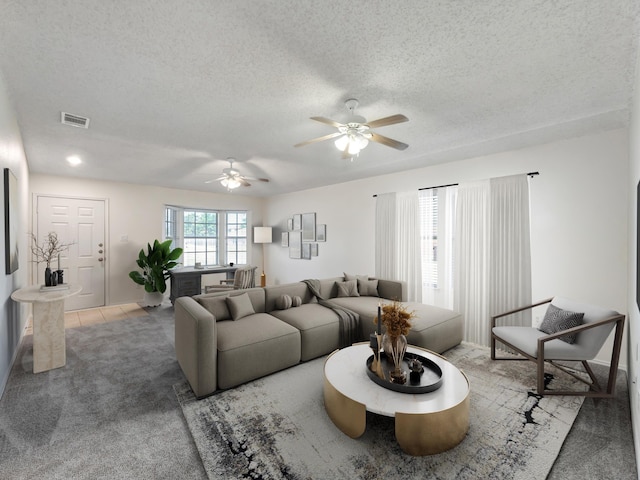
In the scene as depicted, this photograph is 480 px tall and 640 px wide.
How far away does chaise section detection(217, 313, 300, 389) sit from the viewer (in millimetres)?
2492

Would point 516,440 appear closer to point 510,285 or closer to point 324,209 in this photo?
point 510,285

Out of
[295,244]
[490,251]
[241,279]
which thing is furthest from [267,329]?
[295,244]

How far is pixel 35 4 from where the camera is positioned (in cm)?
139

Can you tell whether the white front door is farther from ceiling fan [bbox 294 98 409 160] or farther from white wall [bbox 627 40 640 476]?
white wall [bbox 627 40 640 476]

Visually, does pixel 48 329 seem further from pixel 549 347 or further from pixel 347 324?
pixel 549 347

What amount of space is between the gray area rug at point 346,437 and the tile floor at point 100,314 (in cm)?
296

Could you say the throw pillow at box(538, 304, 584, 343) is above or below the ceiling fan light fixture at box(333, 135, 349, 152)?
below

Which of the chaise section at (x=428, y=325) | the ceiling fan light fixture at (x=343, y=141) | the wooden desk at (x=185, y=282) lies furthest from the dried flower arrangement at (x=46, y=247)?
the ceiling fan light fixture at (x=343, y=141)

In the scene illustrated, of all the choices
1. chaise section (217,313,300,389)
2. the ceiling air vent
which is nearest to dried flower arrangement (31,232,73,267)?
the ceiling air vent

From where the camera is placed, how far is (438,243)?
4188mm

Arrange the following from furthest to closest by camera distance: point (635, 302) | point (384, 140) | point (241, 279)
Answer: point (241, 279) → point (384, 140) → point (635, 302)

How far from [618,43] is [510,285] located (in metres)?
2.56

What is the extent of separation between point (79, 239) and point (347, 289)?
5.03 m

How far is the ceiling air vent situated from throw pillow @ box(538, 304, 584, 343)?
4.82 metres
